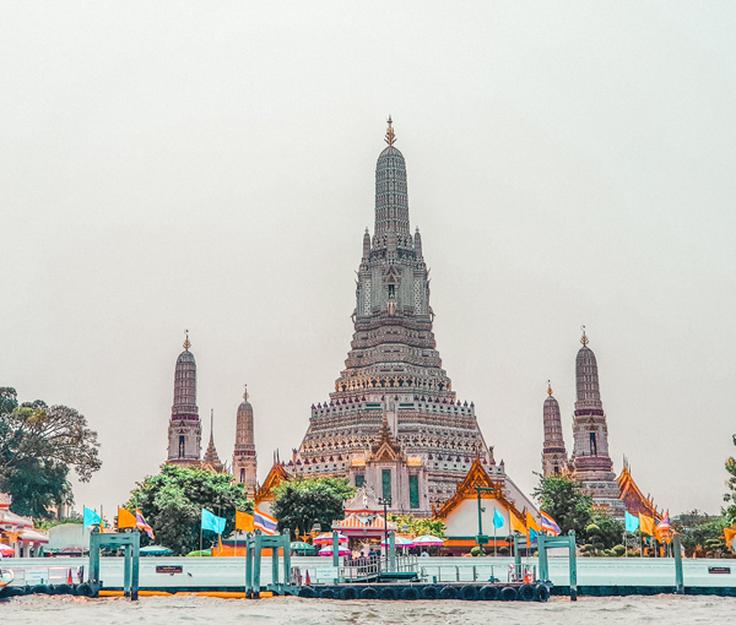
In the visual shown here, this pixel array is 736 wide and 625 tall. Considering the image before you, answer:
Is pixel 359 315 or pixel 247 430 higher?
pixel 359 315

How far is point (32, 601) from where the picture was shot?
5053 cm

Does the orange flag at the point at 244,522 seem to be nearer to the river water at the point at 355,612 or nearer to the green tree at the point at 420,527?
the river water at the point at 355,612

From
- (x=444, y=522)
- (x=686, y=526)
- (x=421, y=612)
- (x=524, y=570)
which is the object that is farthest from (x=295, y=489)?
(x=686, y=526)

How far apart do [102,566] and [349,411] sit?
157ft

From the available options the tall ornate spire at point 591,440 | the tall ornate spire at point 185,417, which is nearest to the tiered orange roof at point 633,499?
the tall ornate spire at point 591,440

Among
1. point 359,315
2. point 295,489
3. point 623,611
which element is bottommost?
Result: point 623,611

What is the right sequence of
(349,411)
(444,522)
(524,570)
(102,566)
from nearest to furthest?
(524,570) < (102,566) < (444,522) < (349,411)

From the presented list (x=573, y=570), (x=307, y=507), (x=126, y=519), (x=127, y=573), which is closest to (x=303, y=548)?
(x=307, y=507)

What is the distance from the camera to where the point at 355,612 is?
46812 millimetres

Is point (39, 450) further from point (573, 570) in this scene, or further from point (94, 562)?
point (573, 570)

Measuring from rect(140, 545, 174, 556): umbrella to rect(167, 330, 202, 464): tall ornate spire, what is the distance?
31.3 metres

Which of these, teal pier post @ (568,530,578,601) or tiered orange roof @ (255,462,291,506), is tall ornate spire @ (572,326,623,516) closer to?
tiered orange roof @ (255,462,291,506)

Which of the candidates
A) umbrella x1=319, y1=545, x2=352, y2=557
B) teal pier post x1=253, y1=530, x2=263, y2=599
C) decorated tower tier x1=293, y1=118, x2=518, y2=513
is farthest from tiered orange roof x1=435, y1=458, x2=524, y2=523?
teal pier post x1=253, y1=530, x2=263, y2=599

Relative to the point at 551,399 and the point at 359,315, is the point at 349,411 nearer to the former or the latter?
the point at 359,315
